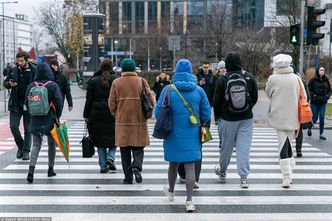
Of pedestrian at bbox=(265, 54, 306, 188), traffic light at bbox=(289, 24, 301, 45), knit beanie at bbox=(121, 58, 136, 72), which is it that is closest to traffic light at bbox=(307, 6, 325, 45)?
traffic light at bbox=(289, 24, 301, 45)

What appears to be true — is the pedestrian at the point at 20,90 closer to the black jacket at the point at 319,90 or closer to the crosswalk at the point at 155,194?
the crosswalk at the point at 155,194

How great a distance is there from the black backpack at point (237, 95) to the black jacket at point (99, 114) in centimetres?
213

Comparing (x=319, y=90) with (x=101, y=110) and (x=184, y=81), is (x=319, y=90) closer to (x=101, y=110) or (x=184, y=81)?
(x=101, y=110)

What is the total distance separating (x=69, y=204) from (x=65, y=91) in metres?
3.94

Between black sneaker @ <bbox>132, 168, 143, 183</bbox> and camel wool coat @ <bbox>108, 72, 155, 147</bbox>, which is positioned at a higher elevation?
camel wool coat @ <bbox>108, 72, 155, 147</bbox>

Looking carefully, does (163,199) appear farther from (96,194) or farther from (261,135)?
(261,135)

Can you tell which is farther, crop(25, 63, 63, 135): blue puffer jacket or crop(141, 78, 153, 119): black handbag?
crop(25, 63, 63, 135): blue puffer jacket

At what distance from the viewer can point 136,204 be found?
274 inches

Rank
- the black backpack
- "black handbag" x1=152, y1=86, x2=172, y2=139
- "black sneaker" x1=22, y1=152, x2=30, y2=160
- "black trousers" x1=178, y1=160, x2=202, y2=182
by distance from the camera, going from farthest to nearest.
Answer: "black sneaker" x1=22, y1=152, x2=30, y2=160, "black trousers" x1=178, y1=160, x2=202, y2=182, the black backpack, "black handbag" x1=152, y1=86, x2=172, y2=139

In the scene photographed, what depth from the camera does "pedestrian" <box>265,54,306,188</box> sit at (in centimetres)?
793

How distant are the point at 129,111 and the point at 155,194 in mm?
1294

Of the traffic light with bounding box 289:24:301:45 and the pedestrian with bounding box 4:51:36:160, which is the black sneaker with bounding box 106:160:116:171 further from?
the traffic light with bounding box 289:24:301:45

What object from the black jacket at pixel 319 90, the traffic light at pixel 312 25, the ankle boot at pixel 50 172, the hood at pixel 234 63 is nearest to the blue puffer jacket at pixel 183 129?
the hood at pixel 234 63

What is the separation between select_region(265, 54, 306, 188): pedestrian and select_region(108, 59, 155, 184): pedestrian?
1825 millimetres
